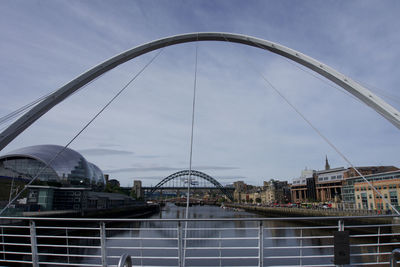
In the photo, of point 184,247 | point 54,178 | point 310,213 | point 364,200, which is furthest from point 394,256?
point 54,178

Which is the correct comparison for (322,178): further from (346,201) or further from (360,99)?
(360,99)

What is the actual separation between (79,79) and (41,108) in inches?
56.2

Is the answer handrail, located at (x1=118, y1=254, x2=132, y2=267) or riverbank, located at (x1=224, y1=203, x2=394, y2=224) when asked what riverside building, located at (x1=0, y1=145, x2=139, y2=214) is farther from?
riverbank, located at (x1=224, y1=203, x2=394, y2=224)

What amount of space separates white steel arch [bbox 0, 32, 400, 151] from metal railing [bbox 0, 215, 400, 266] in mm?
2639

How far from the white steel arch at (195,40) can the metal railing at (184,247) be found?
8.66ft

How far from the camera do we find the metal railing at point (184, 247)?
3.72 metres

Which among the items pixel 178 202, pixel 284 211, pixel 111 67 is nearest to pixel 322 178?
pixel 284 211

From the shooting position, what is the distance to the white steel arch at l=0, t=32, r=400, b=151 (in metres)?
6.76

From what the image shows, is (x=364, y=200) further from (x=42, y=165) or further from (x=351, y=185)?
(x=42, y=165)

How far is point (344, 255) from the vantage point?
3555 millimetres

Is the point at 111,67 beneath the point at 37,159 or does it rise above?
above

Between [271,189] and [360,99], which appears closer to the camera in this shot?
[360,99]

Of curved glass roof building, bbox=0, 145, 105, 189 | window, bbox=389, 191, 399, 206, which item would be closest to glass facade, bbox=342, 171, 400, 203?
window, bbox=389, 191, 399, 206

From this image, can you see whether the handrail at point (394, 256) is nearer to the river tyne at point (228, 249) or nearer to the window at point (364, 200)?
the river tyne at point (228, 249)
